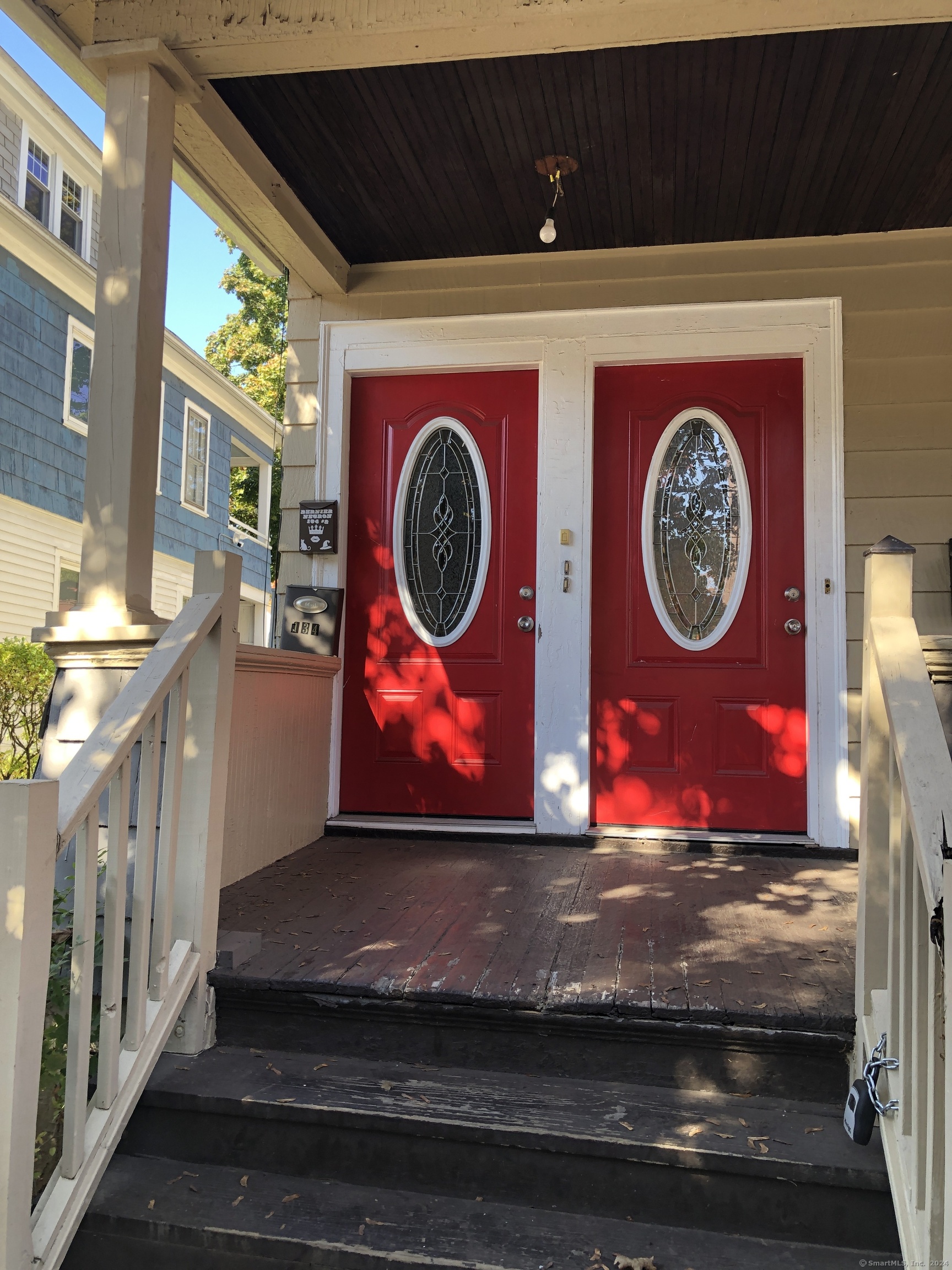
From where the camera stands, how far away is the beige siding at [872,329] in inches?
144

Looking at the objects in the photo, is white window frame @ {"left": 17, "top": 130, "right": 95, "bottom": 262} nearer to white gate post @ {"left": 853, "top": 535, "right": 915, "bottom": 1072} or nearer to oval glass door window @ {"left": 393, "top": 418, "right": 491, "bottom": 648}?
oval glass door window @ {"left": 393, "top": 418, "right": 491, "bottom": 648}

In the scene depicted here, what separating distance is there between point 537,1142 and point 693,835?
2138mm

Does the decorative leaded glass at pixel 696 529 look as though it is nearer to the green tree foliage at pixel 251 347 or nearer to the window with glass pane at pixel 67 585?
the window with glass pane at pixel 67 585

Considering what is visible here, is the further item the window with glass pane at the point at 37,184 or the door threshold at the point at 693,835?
the window with glass pane at the point at 37,184

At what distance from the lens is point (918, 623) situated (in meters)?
3.62

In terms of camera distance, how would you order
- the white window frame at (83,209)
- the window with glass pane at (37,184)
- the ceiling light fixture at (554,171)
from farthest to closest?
the white window frame at (83,209) < the window with glass pane at (37,184) < the ceiling light fixture at (554,171)

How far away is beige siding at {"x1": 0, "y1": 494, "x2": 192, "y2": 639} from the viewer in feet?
23.2

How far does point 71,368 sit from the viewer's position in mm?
7742

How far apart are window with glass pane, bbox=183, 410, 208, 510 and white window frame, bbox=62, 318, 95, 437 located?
6.56ft

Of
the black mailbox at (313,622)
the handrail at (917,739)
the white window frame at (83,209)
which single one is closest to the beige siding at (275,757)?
the black mailbox at (313,622)

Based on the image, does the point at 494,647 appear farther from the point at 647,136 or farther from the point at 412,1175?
the point at 412,1175

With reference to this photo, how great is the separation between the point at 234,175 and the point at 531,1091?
311cm

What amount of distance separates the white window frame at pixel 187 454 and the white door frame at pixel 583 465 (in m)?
6.12

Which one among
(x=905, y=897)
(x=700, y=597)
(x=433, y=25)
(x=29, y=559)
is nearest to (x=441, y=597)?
(x=700, y=597)
